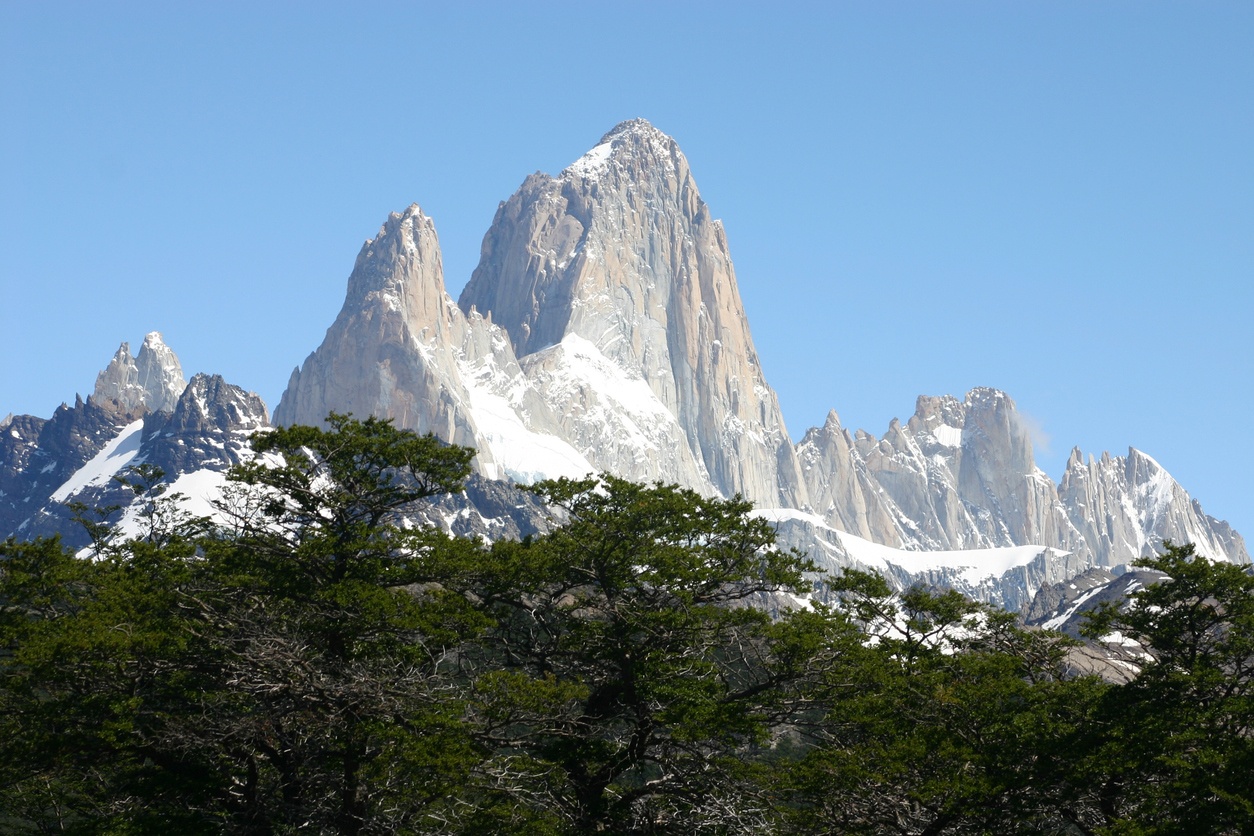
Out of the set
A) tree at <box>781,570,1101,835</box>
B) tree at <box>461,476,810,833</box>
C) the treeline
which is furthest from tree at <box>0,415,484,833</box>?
tree at <box>781,570,1101,835</box>

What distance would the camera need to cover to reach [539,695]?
1361 inches

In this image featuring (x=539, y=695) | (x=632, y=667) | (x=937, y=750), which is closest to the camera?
(x=539, y=695)

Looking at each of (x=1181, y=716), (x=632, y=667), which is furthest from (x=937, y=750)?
(x=632, y=667)

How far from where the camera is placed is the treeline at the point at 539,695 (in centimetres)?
3375

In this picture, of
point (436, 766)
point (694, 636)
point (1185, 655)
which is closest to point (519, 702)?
point (436, 766)

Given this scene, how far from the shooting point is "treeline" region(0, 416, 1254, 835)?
33.8 metres

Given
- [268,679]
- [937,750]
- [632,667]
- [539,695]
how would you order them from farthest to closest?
[632,667] → [937,750] → [539,695] → [268,679]

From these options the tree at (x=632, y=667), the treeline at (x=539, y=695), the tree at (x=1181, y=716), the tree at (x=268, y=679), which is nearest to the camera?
the tree at (x=1181, y=716)

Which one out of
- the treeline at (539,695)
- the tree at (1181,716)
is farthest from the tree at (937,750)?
the tree at (1181,716)

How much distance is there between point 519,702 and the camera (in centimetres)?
3459

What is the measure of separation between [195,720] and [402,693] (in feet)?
15.8

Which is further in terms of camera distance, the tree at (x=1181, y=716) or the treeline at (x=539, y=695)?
the treeline at (x=539, y=695)

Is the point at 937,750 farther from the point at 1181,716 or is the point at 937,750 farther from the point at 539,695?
the point at 539,695

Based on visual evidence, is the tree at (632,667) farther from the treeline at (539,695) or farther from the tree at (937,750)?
the tree at (937,750)
